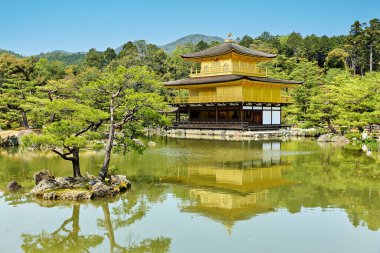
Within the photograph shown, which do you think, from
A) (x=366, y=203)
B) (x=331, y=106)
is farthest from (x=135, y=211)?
(x=331, y=106)

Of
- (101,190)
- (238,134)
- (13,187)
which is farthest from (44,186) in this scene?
(238,134)

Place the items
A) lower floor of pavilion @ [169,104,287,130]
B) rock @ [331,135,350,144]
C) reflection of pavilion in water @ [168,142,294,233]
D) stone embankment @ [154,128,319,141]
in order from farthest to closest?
lower floor of pavilion @ [169,104,287,130] < stone embankment @ [154,128,319,141] < rock @ [331,135,350,144] < reflection of pavilion in water @ [168,142,294,233]

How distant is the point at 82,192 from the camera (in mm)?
11398

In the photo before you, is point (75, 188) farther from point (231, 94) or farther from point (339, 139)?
point (231, 94)

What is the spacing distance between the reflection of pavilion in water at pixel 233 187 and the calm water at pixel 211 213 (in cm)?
3

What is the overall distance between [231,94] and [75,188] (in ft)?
91.1

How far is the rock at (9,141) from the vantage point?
1024 inches

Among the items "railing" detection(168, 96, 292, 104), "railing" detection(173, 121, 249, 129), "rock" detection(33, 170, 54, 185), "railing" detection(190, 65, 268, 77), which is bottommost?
"rock" detection(33, 170, 54, 185)

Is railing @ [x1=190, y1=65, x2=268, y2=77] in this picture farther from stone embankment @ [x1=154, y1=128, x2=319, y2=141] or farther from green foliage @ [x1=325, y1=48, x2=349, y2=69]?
green foliage @ [x1=325, y1=48, x2=349, y2=69]

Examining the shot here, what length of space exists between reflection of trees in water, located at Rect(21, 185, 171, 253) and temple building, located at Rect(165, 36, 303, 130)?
2521 centimetres

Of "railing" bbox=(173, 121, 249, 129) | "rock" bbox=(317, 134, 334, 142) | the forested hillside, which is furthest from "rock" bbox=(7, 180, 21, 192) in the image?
"railing" bbox=(173, 121, 249, 129)

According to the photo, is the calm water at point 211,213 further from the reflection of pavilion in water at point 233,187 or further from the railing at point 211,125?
the railing at point 211,125

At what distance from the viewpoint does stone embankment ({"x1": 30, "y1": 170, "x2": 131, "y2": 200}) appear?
11.4m

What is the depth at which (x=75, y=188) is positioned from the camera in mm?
11734
